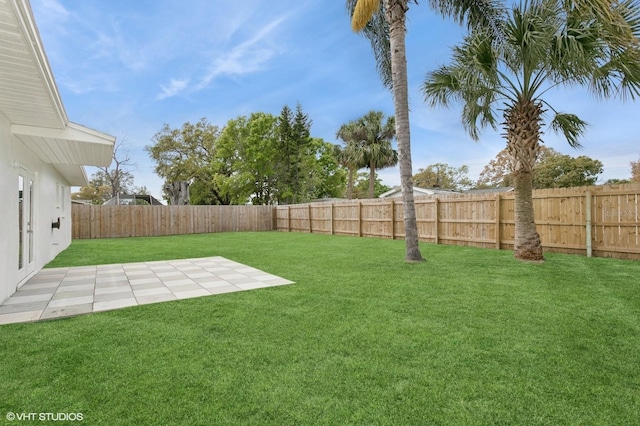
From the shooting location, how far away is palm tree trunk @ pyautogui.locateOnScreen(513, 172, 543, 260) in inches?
252

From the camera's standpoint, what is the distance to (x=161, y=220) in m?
16.3

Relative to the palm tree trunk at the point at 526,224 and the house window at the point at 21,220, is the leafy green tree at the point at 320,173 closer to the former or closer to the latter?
the palm tree trunk at the point at 526,224

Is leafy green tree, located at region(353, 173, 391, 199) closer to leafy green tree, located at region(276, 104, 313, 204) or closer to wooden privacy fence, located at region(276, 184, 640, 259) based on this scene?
leafy green tree, located at region(276, 104, 313, 204)

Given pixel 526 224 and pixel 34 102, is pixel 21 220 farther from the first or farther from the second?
pixel 526 224

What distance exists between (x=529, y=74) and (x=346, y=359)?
651 cm

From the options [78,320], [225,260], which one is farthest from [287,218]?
[78,320]

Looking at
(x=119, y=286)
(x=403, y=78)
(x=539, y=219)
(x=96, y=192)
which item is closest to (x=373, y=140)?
(x=539, y=219)

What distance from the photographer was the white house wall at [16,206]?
4016mm

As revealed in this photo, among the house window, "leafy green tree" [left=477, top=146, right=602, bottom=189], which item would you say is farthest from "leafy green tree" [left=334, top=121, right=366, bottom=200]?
the house window

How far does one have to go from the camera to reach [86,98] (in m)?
18.6

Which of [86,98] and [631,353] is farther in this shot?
[86,98]

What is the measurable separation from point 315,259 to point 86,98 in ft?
62.3

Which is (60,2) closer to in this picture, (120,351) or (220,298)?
(220,298)

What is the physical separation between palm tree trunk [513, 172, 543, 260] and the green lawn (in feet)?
6.43
